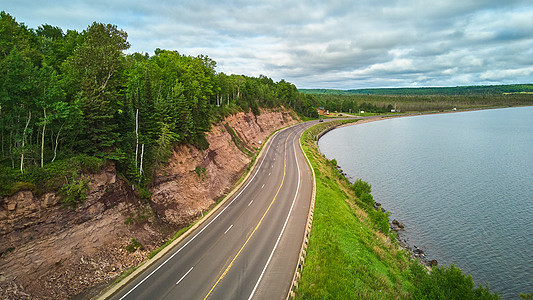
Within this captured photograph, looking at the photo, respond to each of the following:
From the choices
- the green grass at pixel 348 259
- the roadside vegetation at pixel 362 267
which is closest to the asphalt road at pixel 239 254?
the green grass at pixel 348 259

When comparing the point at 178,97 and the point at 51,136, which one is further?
the point at 178,97

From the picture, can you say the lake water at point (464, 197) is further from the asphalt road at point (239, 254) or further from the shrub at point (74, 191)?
the shrub at point (74, 191)

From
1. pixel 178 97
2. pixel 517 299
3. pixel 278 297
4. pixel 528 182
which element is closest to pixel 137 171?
pixel 178 97

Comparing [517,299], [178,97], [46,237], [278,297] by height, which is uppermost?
[178,97]

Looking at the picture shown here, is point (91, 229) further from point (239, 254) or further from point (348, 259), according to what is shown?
point (348, 259)

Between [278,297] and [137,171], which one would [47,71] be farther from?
[278,297]

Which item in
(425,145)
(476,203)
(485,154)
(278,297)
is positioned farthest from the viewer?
(425,145)

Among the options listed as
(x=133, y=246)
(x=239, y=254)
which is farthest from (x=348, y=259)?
(x=133, y=246)
